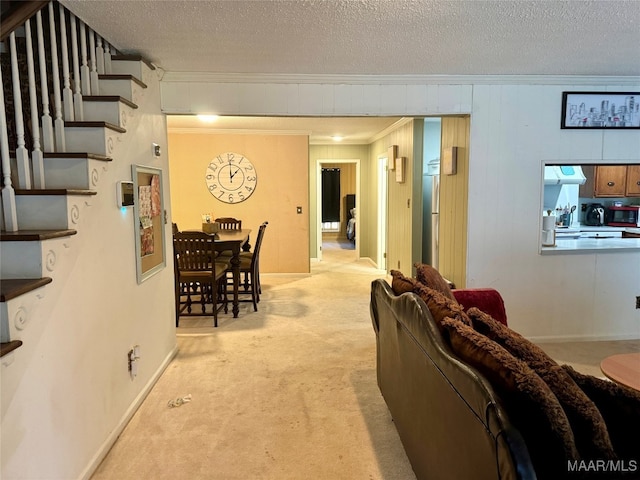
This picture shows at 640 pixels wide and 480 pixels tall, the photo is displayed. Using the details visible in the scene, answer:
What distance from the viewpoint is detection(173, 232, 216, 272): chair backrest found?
13.0 ft

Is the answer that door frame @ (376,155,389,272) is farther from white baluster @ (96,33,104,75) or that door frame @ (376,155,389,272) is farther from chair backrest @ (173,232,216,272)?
white baluster @ (96,33,104,75)

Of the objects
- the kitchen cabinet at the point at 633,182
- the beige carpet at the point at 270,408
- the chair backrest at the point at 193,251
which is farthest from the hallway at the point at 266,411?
the kitchen cabinet at the point at 633,182

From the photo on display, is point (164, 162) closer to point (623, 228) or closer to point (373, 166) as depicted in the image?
point (373, 166)

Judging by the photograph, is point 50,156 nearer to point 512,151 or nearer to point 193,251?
point 193,251

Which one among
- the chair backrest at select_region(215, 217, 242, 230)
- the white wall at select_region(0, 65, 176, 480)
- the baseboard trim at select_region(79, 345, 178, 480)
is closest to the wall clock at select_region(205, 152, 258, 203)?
the chair backrest at select_region(215, 217, 242, 230)

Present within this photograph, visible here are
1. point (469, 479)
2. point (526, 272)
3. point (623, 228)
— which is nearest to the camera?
point (469, 479)

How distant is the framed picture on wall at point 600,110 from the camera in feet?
11.4

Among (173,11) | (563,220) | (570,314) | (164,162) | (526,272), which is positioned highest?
(173,11)

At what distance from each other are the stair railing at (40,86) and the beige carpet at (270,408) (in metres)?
1.39

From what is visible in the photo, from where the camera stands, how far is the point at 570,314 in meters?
3.71

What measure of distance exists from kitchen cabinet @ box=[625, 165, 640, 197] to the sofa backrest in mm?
5205

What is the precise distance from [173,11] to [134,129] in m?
0.83

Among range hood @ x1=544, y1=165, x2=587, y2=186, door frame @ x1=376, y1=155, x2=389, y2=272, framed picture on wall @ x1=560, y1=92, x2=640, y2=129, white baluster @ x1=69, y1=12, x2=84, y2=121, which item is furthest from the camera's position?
door frame @ x1=376, y1=155, x2=389, y2=272

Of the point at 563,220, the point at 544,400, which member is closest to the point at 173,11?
the point at 544,400
